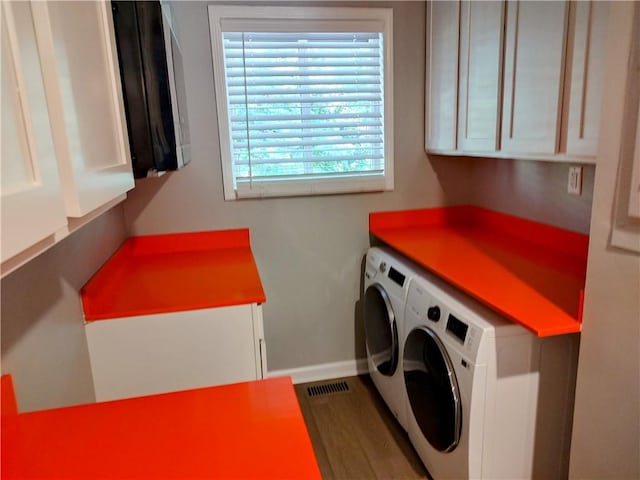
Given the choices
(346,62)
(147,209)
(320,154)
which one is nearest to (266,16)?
(346,62)

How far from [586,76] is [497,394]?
43.3 inches

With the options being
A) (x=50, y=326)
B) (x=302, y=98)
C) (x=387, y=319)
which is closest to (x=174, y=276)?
(x=50, y=326)

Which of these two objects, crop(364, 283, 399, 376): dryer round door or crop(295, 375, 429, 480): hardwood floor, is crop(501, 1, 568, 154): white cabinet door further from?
crop(295, 375, 429, 480): hardwood floor

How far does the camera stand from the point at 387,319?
93.4 inches

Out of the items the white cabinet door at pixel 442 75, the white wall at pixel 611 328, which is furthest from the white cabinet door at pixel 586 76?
the white cabinet door at pixel 442 75

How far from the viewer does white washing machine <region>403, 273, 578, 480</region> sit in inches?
62.4

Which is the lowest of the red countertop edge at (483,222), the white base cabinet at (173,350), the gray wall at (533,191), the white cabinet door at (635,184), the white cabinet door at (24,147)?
the white base cabinet at (173,350)

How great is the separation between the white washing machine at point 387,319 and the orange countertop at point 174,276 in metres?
0.67

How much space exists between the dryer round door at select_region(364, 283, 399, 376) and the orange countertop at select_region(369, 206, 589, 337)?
0.94 feet

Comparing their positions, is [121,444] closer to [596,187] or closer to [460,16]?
[596,187]

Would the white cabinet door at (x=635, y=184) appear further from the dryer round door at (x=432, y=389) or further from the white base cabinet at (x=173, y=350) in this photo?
the white base cabinet at (x=173, y=350)

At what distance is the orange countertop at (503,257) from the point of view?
1.53 m

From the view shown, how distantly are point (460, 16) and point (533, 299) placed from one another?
141 cm

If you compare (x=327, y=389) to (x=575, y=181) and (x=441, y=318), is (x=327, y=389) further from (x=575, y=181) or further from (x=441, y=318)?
(x=575, y=181)
